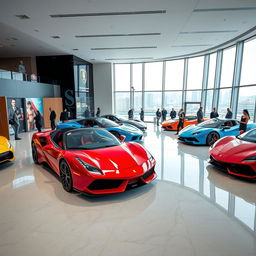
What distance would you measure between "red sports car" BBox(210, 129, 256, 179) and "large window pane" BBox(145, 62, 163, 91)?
1267 cm

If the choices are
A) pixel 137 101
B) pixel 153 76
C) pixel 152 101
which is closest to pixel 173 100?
pixel 152 101

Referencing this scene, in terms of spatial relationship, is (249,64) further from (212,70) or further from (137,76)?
(137,76)

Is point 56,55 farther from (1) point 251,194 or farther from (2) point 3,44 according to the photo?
(1) point 251,194

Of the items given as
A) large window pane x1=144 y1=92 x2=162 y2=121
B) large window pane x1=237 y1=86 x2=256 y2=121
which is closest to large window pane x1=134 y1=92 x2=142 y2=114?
large window pane x1=144 y1=92 x2=162 y2=121

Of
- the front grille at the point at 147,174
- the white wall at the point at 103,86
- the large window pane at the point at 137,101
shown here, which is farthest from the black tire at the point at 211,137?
the white wall at the point at 103,86

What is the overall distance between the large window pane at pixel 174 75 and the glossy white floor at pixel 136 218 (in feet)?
41.7

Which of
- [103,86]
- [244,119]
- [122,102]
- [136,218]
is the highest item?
[103,86]

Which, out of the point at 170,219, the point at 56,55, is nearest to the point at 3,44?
the point at 56,55

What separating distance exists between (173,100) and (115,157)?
45.6ft

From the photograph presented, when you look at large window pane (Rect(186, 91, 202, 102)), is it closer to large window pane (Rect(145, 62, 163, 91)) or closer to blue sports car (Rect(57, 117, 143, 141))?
large window pane (Rect(145, 62, 163, 91))

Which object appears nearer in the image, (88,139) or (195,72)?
(88,139)

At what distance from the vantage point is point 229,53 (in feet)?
37.8

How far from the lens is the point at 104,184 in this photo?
2781 millimetres

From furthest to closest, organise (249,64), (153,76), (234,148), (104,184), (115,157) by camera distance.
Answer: (153,76), (249,64), (234,148), (115,157), (104,184)
